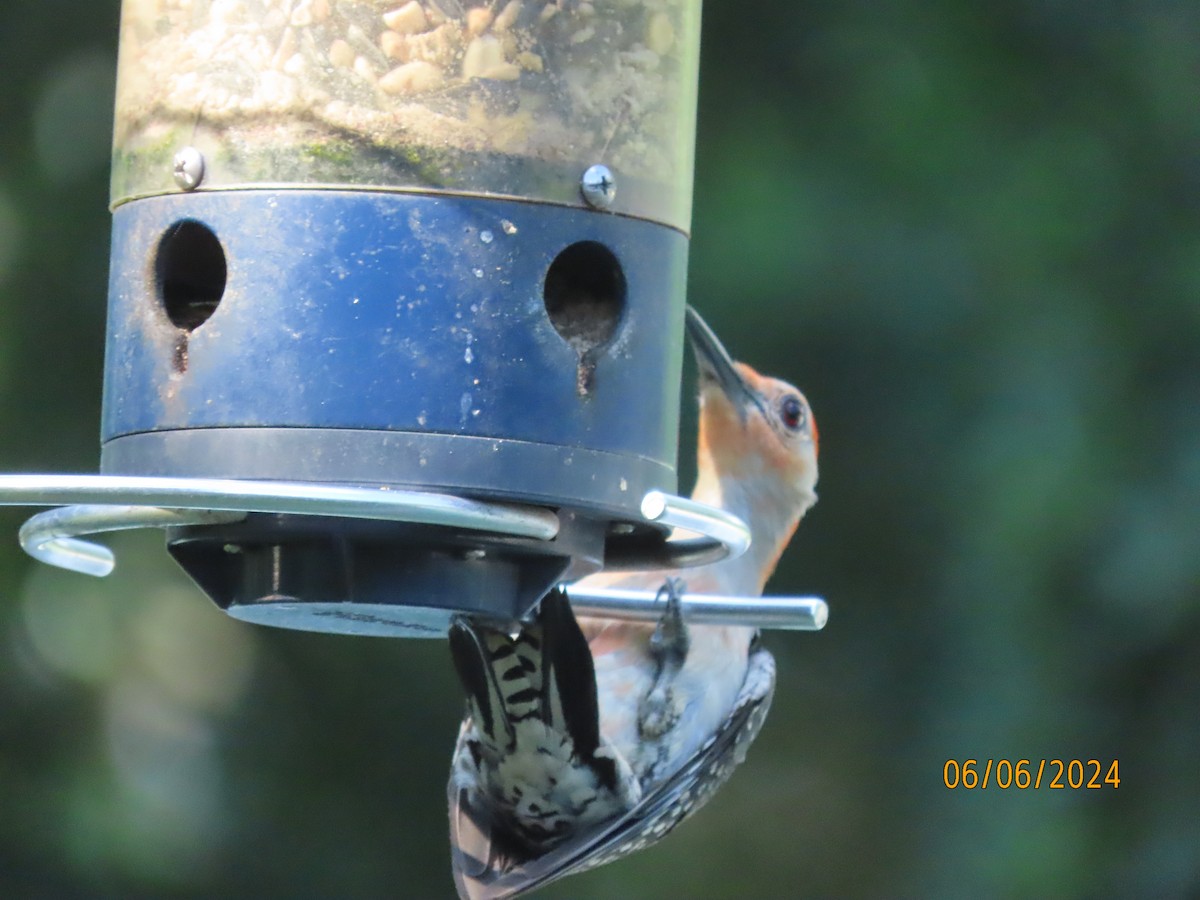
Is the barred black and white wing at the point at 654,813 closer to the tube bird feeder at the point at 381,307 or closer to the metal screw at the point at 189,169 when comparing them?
the tube bird feeder at the point at 381,307

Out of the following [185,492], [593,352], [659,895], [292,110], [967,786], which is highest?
[292,110]

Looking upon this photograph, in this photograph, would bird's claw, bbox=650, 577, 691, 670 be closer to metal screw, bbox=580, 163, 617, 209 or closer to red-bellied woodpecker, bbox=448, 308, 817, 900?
red-bellied woodpecker, bbox=448, 308, 817, 900

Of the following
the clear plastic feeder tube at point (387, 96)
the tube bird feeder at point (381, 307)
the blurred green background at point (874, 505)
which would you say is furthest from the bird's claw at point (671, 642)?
the blurred green background at point (874, 505)

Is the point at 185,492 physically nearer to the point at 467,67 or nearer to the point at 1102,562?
the point at 467,67

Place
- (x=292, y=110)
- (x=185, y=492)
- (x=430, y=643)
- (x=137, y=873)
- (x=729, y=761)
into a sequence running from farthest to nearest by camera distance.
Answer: (x=430, y=643) < (x=137, y=873) < (x=729, y=761) < (x=292, y=110) < (x=185, y=492)

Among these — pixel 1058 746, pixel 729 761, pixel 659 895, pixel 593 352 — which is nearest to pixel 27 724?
pixel 659 895

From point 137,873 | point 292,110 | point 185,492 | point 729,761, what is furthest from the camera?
point 137,873
